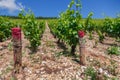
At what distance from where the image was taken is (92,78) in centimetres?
1170

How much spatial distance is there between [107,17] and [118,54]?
38.8ft

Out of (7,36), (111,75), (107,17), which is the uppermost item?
(107,17)

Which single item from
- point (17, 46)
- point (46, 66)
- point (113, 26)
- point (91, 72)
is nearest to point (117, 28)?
point (113, 26)

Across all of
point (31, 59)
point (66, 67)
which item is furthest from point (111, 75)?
point (31, 59)

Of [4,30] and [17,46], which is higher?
[4,30]

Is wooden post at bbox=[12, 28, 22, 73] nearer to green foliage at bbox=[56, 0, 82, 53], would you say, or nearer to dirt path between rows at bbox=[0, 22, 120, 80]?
dirt path between rows at bbox=[0, 22, 120, 80]

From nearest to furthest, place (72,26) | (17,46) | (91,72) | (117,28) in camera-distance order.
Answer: (17,46)
(91,72)
(72,26)
(117,28)

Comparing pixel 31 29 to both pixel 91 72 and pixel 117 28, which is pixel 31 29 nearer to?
pixel 91 72

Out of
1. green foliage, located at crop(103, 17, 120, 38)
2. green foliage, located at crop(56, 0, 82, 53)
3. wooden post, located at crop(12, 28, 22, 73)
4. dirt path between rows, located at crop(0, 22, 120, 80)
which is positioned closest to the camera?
wooden post, located at crop(12, 28, 22, 73)

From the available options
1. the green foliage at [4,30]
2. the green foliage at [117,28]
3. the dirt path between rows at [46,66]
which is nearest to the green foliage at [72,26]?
the dirt path between rows at [46,66]

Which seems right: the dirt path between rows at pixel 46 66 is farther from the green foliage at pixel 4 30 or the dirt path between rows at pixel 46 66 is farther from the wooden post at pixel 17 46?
the green foliage at pixel 4 30

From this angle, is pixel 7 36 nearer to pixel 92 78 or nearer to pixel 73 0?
pixel 73 0

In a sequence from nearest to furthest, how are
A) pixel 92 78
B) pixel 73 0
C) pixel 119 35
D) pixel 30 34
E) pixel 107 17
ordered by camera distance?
1. pixel 92 78
2. pixel 73 0
3. pixel 30 34
4. pixel 119 35
5. pixel 107 17

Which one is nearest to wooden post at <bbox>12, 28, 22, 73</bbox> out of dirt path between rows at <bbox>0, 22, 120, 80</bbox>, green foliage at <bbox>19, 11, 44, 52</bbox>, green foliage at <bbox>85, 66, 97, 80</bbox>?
dirt path between rows at <bbox>0, 22, 120, 80</bbox>
